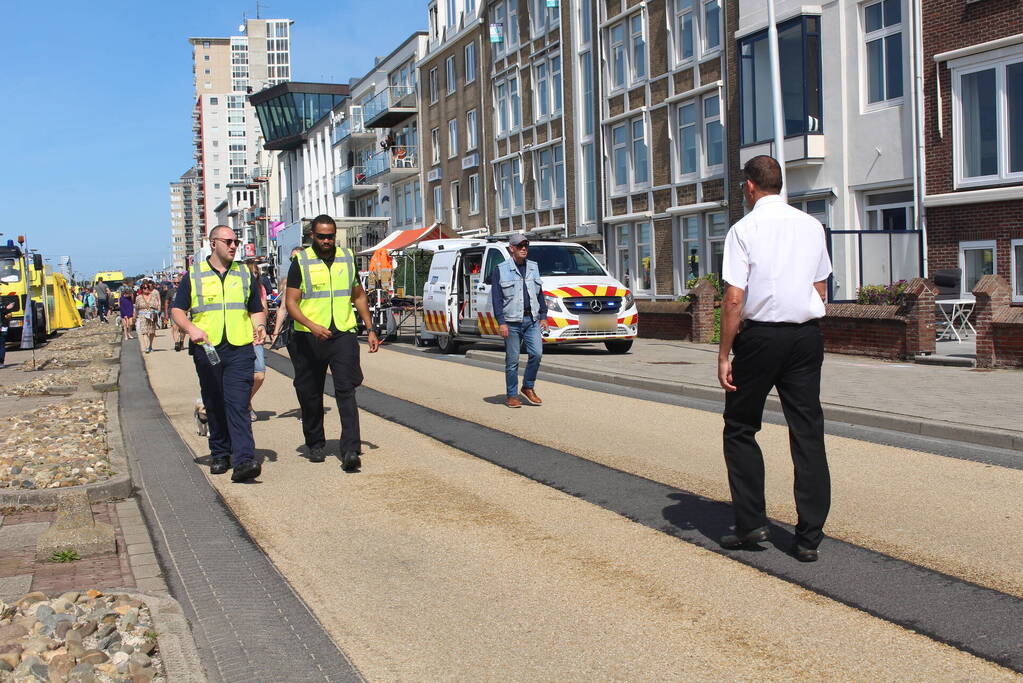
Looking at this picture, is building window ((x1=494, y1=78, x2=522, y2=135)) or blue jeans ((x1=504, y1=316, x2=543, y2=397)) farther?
building window ((x1=494, y1=78, x2=522, y2=135))

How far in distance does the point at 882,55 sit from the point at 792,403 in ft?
62.5

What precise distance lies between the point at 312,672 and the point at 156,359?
21333 millimetres

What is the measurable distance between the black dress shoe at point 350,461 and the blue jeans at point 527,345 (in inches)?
155

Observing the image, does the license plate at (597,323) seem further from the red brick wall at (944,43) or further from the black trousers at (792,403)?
the black trousers at (792,403)

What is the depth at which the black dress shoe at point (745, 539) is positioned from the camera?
18.5ft

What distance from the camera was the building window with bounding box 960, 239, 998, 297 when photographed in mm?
19984

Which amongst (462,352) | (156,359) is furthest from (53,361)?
(462,352)

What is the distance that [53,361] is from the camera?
24.4 metres

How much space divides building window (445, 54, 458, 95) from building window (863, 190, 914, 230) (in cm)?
3058

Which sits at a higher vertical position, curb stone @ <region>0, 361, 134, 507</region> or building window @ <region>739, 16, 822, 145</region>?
building window @ <region>739, 16, 822, 145</region>

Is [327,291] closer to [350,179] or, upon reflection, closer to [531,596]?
[531,596]

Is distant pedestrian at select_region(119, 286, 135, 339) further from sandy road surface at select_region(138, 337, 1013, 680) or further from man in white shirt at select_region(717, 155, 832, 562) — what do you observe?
man in white shirt at select_region(717, 155, 832, 562)

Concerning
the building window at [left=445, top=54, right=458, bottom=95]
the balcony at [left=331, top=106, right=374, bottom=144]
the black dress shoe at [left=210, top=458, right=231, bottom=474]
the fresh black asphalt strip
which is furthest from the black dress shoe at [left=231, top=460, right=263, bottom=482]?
the balcony at [left=331, top=106, right=374, bottom=144]

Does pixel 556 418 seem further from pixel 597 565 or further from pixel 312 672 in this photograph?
pixel 312 672
